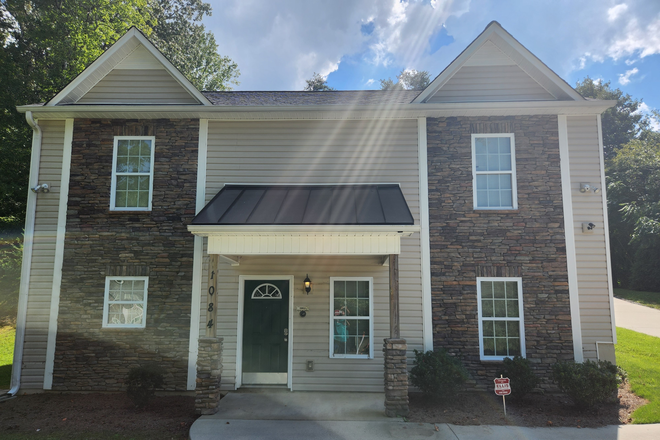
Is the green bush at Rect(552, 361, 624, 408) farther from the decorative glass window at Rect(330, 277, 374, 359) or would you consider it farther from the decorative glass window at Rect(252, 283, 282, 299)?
the decorative glass window at Rect(252, 283, 282, 299)

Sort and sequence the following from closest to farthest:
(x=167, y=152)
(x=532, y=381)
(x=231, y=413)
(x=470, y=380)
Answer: (x=231, y=413) → (x=532, y=381) → (x=470, y=380) → (x=167, y=152)

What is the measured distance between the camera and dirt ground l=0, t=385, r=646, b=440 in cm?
627

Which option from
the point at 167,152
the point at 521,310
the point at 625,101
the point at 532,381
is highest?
the point at 625,101

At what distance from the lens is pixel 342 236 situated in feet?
22.2

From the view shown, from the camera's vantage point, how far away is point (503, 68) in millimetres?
8750

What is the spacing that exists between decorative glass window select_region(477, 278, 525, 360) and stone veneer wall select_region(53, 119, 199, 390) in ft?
20.7

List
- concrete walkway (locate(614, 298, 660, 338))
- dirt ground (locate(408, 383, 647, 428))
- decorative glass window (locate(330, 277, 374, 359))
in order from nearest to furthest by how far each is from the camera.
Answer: dirt ground (locate(408, 383, 647, 428)) → decorative glass window (locate(330, 277, 374, 359)) → concrete walkway (locate(614, 298, 660, 338))

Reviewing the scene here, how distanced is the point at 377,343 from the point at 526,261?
3623 mm

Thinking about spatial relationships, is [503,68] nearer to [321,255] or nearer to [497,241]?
[497,241]

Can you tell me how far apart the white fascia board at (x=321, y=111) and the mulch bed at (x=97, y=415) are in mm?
6050

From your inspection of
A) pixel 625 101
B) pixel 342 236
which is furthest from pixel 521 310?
pixel 625 101

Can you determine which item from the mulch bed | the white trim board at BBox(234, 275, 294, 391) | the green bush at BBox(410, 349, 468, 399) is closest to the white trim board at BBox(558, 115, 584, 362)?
the green bush at BBox(410, 349, 468, 399)

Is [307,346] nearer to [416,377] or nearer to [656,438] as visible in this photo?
[416,377]

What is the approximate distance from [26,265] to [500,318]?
10342 millimetres
